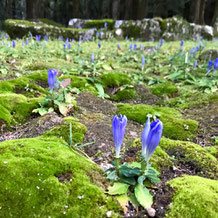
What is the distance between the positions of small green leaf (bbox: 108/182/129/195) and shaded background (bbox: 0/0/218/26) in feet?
61.4

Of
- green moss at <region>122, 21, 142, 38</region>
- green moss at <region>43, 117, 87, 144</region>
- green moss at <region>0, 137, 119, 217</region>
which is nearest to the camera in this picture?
green moss at <region>0, 137, 119, 217</region>

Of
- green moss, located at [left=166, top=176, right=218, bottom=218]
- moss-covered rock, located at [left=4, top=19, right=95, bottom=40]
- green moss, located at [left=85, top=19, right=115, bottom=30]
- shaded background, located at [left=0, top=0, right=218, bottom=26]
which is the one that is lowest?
green moss, located at [left=166, top=176, right=218, bottom=218]

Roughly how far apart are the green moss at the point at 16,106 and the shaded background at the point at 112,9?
16.5m

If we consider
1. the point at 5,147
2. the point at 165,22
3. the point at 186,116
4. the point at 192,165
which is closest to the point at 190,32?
the point at 165,22

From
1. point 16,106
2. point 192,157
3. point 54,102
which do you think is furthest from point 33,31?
point 192,157

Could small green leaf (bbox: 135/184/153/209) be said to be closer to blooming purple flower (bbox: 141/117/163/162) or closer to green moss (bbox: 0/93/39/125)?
blooming purple flower (bbox: 141/117/163/162)

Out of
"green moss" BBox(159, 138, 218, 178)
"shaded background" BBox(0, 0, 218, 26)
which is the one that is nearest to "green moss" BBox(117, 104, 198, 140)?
"green moss" BBox(159, 138, 218, 178)

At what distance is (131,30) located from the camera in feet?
44.6

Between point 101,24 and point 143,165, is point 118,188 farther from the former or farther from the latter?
point 101,24

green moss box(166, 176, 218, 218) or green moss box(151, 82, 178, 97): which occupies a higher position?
green moss box(166, 176, 218, 218)

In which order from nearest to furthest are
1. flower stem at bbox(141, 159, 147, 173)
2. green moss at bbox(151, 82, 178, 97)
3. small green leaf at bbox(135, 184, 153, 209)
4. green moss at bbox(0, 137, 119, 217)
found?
green moss at bbox(0, 137, 119, 217) < small green leaf at bbox(135, 184, 153, 209) < flower stem at bbox(141, 159, 147, 173) < green moss at bbox(151, 82, 178, 97)

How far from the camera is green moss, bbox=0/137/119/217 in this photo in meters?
1.40

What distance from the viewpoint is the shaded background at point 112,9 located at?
68.0ft

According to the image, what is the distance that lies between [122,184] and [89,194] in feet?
0.83
